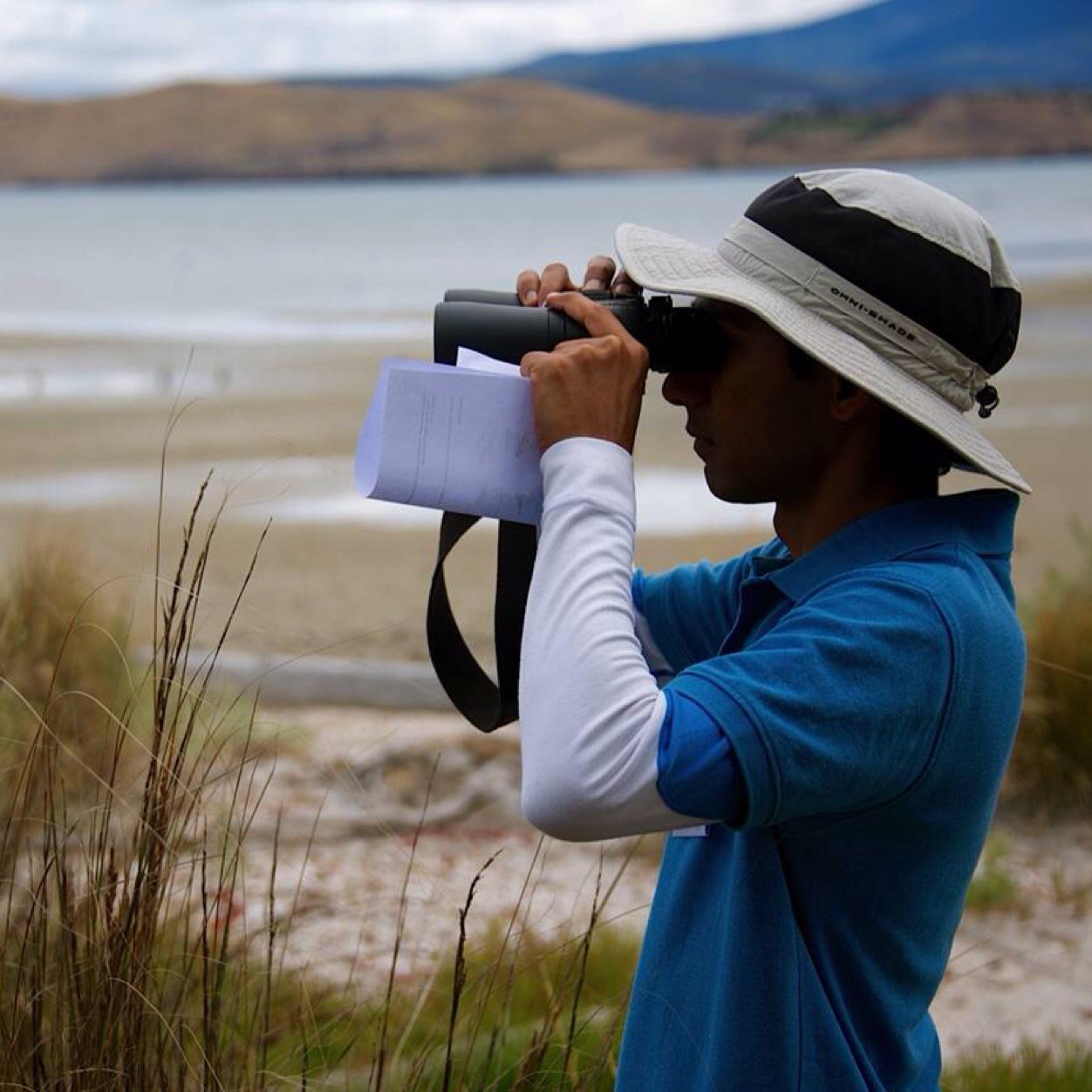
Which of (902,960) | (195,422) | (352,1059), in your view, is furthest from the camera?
(195,422)

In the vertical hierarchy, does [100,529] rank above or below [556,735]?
below

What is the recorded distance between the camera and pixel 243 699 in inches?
198

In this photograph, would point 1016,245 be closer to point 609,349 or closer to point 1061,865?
point 1061,865

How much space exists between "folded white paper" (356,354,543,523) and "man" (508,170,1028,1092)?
2.1 inches

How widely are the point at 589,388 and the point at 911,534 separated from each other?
0.32 m

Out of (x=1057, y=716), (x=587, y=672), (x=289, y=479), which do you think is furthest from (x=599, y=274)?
→ (x=289, y=479)

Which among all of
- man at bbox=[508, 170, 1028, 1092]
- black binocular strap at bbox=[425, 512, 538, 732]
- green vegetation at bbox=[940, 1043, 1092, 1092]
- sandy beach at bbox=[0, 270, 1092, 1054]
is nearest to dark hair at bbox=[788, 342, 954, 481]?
man at bbox=[508, 170, 1028, 1092]

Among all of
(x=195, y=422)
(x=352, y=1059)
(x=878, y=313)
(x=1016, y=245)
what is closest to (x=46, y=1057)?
(x=352, y=1059)

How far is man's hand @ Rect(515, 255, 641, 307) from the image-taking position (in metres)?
1.85

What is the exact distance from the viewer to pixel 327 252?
178 ft

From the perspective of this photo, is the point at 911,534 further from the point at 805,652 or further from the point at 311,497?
the point at 311,497

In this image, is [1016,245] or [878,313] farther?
[1016,245]

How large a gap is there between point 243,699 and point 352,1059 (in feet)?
8.40

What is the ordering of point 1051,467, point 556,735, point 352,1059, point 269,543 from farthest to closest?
point 1051,467, point 269,543, point 352,1059, point 556,735
